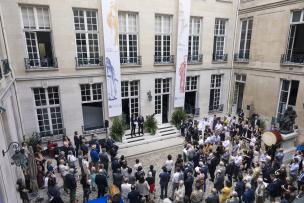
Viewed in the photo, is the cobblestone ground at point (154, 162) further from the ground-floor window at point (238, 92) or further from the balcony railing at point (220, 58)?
the balcony railing at point (220, 58)

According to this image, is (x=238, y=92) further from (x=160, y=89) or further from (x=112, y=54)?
(x=112, y=54)

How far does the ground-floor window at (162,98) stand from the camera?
53.0 ft

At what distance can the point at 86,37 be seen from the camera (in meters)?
13.1

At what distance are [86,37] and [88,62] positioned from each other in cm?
149

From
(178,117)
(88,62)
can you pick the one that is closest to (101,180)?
(88,62)

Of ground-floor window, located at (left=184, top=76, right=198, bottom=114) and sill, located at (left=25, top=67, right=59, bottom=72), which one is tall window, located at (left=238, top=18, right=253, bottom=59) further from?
sill, located at (left=25, top=67, right=59, bottom=72)

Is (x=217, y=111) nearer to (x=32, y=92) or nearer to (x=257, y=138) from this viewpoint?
(x=257, y=138)

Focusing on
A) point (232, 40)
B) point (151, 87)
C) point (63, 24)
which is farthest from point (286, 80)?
point (63, 24)

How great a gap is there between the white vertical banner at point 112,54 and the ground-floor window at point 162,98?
10.3ft

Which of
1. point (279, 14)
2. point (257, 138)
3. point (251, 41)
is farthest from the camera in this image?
point (251, 41)

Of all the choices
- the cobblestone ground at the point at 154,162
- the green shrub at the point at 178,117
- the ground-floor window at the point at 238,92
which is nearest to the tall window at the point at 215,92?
the ground-floor window at the point at 238,92

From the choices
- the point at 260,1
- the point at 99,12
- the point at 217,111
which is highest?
the point at 260,1

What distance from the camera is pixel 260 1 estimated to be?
15.6m

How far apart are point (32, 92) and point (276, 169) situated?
511 inches
